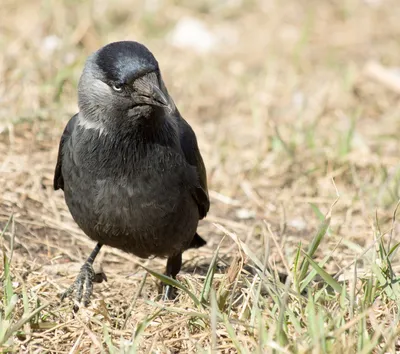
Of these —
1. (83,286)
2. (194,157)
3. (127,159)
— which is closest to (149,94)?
(127,159)

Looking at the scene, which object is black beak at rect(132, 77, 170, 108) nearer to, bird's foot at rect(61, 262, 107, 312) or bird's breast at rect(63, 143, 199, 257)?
bird's breast at rect(63, 143, 199, 257)

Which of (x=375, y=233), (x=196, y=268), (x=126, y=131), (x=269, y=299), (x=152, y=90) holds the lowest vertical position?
(x=196, y=268)

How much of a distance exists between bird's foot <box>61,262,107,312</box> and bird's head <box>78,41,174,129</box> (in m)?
0.98

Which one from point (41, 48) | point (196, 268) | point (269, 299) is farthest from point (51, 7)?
point (269, 299)

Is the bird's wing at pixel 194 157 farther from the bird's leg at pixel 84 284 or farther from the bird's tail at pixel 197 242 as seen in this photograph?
the bird's leg at pixel 84 284

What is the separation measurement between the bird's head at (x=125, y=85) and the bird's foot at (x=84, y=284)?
3.20 ft

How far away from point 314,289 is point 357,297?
301mm

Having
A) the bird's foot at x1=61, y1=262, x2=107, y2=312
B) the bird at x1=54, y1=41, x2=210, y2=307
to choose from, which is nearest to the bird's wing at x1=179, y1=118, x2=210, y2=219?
the bird at x1=54, y1=41, x2=210, y2=307

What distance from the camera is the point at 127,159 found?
4.45m

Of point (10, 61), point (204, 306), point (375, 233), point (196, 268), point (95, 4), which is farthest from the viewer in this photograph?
point (95, 4)

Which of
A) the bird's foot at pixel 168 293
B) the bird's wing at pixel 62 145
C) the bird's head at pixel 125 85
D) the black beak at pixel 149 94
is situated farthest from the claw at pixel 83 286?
the black beak at pixel 149 94

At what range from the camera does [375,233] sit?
14.2ft

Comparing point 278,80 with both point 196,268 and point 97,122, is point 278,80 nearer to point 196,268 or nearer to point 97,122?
point 196,268

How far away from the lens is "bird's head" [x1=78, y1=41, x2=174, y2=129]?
4258 millimetres
